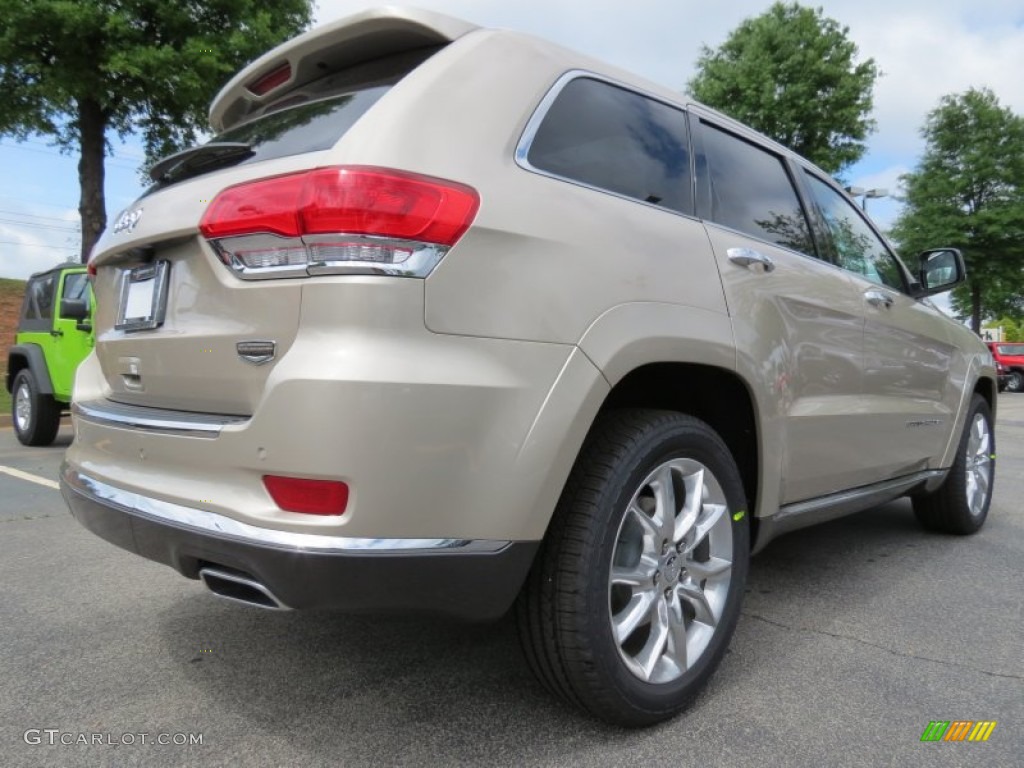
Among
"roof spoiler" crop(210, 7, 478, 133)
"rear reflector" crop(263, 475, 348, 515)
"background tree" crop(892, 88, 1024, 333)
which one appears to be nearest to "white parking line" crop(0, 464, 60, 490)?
"roof spoiler" crop(210, 7, 478, 133)

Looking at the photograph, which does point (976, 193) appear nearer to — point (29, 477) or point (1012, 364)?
point (1012, 364)

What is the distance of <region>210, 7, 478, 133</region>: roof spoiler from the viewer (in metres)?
1.97

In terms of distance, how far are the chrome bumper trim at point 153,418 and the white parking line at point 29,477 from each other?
3843mm

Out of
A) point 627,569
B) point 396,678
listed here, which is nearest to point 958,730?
point 627,569

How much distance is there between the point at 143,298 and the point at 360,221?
86cm

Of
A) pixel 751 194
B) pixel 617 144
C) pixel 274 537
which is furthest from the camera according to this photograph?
pixel 751 194

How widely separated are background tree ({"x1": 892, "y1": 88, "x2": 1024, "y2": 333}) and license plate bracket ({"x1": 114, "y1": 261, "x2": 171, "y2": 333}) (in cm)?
2843

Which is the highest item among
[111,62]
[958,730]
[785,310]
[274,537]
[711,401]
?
[111,62]

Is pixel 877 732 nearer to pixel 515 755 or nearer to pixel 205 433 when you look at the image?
pixel 515 755

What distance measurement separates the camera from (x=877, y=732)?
6.70 ft

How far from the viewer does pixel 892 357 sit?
331 cm

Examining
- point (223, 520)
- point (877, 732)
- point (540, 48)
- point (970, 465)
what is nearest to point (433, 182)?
point (540, 48)

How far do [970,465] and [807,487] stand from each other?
2.12 m

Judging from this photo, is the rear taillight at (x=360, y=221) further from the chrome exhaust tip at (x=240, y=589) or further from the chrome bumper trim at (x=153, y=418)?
the chrome exhaust tip at (x=240, y=589)
